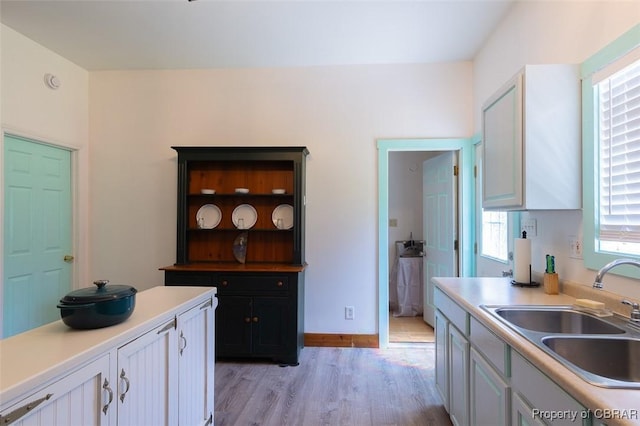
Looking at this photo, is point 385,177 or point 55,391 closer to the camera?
point 55,391

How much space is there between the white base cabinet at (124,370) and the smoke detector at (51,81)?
2.59 metres

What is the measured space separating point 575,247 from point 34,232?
4.12m

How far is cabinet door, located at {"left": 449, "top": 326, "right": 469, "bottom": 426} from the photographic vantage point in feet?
5.60

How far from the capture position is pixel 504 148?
1.95 m

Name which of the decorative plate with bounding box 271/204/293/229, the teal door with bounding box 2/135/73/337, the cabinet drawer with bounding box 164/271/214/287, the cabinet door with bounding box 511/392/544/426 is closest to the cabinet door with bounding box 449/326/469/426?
the cabinet door with bounding box 511/392/544/426

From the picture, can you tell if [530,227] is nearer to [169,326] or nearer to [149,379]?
[169,326]

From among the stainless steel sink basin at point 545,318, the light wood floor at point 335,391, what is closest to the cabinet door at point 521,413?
the stainless steel sink basin at point 545,318

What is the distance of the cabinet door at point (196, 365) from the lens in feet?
5.26

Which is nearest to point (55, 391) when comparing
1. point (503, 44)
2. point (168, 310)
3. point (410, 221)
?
point (168, 310)

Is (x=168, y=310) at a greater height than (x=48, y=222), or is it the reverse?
(x=48, y=222)

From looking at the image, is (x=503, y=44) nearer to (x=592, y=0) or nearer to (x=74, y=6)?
(x=592, y=0)

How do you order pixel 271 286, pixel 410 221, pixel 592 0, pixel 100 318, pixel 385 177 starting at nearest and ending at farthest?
pixel 100 318 < pixel 592 0 < pixel 271 286 < pixel 385 177 < pixel 410 221

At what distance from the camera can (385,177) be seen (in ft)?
11.0

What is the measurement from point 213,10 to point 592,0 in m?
2.38
